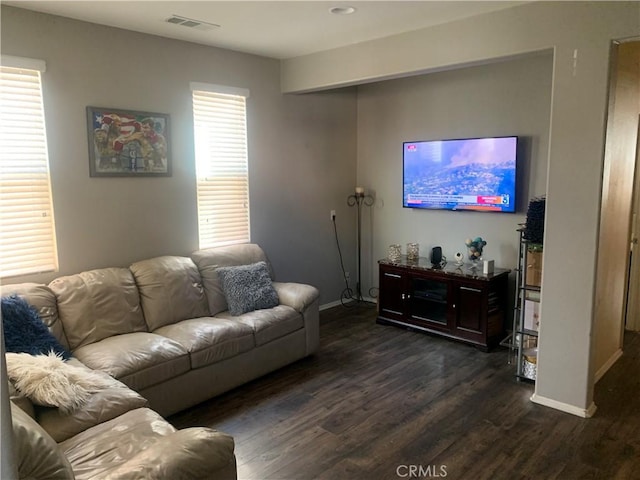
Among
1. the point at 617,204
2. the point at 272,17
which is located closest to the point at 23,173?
the point at 272,17

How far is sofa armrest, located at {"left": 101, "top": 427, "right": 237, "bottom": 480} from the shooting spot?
1.68m

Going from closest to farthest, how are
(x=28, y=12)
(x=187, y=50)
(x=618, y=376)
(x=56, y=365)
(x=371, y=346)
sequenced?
(x=56, y=365) < (x=28, y=12) < (x=618, y=376) < (x=187, y=50) < (x=371, y=346)

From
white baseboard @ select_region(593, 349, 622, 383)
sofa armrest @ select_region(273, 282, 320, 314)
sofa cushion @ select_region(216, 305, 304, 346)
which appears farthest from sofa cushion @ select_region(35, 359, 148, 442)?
white baseboard @ select_region(593, 349, 622, 383)

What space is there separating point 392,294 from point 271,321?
5.35 feet

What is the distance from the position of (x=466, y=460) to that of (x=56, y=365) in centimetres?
227

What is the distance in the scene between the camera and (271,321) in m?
3.76

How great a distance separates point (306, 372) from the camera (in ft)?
12.7

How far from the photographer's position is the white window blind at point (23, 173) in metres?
3.17

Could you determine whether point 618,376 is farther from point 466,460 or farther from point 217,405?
point 217,405

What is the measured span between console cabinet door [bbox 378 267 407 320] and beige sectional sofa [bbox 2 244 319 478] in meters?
1.09

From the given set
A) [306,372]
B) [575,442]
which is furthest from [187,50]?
[575,442]

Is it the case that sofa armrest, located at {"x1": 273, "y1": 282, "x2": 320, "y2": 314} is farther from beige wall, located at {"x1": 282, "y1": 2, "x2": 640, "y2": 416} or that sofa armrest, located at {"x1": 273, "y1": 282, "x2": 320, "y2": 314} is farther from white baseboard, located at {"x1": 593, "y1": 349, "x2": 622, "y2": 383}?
white baseboard, located at {"x1": 593, "y1": 349, "x2": 622, "y2": 383}

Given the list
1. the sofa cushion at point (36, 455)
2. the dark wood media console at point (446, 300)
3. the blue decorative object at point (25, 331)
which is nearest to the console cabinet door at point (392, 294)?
the dark wood media console at point (446, 300)

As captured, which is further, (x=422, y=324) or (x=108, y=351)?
(x=422, y=324)
